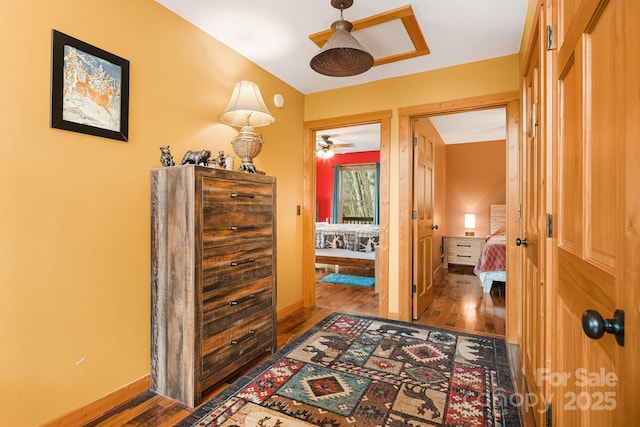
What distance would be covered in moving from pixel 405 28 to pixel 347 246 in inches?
138

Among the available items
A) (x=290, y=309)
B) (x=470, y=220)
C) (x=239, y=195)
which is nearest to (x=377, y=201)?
(x=470, y=220)

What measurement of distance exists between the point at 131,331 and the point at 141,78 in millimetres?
1597

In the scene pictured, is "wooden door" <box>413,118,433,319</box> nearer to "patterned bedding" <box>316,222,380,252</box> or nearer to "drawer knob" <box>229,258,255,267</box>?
"patterned bedding" <box>316,222,380,252</box>

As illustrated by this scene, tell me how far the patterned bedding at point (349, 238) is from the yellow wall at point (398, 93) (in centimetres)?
183

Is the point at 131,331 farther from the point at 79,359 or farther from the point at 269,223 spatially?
the point at 269,223

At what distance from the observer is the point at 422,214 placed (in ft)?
11.9

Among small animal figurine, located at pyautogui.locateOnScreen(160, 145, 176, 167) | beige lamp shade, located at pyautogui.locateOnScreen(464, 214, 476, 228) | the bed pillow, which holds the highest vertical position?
small animal figurine, located at pyautogui.locateOnScreen(160, 145, 176, 167)

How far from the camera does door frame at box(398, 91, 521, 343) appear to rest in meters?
2.78

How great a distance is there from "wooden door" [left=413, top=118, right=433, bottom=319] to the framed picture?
2.62 meters

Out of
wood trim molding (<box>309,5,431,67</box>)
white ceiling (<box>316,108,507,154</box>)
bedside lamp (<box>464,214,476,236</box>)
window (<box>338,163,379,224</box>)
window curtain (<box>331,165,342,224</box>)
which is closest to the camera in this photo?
wood trim molding (<box>309,5,431,67</box>)

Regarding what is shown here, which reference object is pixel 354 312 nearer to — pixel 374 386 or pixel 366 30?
pixel 374 386

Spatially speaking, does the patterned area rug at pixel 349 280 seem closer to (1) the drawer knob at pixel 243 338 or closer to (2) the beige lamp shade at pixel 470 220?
(2) the beige lamp shade at pixel 470 220

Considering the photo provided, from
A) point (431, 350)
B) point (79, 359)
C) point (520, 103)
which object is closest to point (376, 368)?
point (431, 350)

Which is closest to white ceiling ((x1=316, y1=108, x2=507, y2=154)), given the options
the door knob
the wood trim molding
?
the wood trim molding
